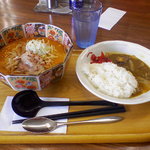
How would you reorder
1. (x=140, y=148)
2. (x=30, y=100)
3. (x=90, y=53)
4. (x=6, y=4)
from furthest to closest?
1. (x=6, y=4)
2. (x=90, y=53)
3. (x=30, y=100)
4. (x=140, y=148)

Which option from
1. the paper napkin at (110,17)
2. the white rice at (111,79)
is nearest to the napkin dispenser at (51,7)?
the paper napkin at (110,17)

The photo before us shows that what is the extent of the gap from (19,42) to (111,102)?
2.27 feet

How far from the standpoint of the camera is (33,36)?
A: 1.12 meters

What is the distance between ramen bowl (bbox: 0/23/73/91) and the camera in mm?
767

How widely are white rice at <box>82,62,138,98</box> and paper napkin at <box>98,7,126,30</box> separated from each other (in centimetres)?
56

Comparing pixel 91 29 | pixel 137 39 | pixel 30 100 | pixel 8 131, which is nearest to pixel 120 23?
pixel 137 39

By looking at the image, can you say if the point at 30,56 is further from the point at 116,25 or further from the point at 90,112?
the point at 116,25

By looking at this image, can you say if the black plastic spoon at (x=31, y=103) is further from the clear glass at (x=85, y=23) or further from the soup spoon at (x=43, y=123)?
the clear glass at (x=85, y=23)

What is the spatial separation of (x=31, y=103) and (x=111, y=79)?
1.33 feet

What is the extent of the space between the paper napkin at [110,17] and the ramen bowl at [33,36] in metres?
0.48

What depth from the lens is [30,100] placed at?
798 mm

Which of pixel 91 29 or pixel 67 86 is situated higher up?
pixel 91 29

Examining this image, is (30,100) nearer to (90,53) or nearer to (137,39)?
(90,53)

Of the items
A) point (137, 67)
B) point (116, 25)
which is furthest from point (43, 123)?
point (116, 25)
